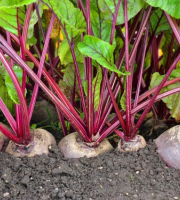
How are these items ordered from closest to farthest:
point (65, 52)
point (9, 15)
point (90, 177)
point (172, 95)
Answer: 1. point (9, 15)
2. point (90, 177)
3. point (65, 52)
4. point (172, 95)

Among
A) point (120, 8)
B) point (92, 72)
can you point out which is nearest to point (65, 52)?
point (92, 72)

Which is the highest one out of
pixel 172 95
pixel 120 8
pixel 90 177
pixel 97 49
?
pixel 120 8

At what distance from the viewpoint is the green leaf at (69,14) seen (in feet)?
3.57

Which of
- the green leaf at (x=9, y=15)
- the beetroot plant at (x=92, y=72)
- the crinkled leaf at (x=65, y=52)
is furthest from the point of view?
the crinkled leaf at (x=65, y=52)

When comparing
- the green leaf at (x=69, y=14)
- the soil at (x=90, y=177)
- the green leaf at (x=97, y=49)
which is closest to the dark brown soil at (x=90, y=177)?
the soil at (x=90, y=177)

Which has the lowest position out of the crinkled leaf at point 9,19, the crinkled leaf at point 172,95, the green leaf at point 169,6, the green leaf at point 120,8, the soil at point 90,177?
the soil at point 90,177

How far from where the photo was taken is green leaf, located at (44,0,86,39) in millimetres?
1088

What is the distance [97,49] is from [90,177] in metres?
0.50

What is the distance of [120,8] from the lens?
1287 millimetres

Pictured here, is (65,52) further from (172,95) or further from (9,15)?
(172,95)

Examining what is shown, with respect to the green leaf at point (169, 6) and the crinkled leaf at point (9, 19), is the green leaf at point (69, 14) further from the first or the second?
the green leaf at point (169, 6)

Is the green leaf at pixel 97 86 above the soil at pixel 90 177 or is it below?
above

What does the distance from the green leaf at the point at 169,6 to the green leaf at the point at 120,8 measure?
0.11 meters

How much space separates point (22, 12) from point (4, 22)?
0.25m
